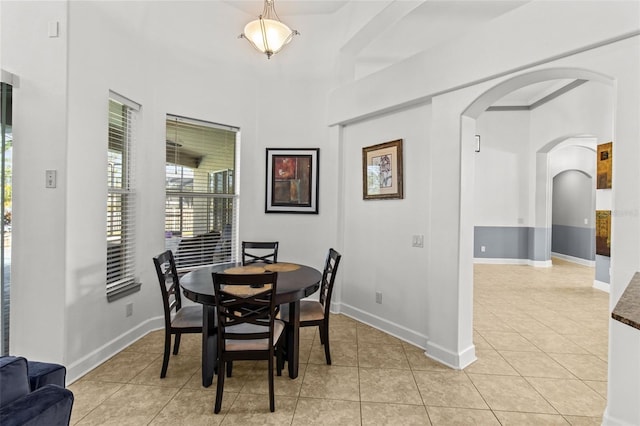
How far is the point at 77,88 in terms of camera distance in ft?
8.31

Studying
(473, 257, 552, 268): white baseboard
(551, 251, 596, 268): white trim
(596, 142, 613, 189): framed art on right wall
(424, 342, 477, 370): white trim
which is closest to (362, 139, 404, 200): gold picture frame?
(424, 342, 477, 370): white trim

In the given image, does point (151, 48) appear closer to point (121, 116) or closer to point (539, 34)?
point (121, 116)

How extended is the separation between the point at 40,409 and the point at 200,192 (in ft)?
10.00

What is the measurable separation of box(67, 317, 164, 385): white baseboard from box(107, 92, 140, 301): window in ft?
1.32

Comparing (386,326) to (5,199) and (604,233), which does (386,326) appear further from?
(604,233)

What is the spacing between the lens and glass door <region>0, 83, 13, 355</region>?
2414 millimetres

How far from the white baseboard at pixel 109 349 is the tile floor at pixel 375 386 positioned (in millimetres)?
65

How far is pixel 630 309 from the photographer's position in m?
1.17

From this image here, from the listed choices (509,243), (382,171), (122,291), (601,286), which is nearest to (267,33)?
(382,171)

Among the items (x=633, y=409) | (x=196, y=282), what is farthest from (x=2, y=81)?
(x=633, y=409)

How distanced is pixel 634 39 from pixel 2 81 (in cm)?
416

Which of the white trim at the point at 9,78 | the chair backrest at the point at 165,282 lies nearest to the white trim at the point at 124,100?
the white trim at the point at 9,78

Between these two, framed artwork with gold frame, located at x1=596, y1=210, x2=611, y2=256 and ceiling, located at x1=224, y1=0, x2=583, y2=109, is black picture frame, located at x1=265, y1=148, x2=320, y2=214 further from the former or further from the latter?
framed artwork with gold frame, located at x1=596, y1=210, x2=611, y2=256

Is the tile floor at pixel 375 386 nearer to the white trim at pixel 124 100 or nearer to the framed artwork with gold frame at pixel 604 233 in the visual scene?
the framed artwork with gold frame at pixel 604 233
